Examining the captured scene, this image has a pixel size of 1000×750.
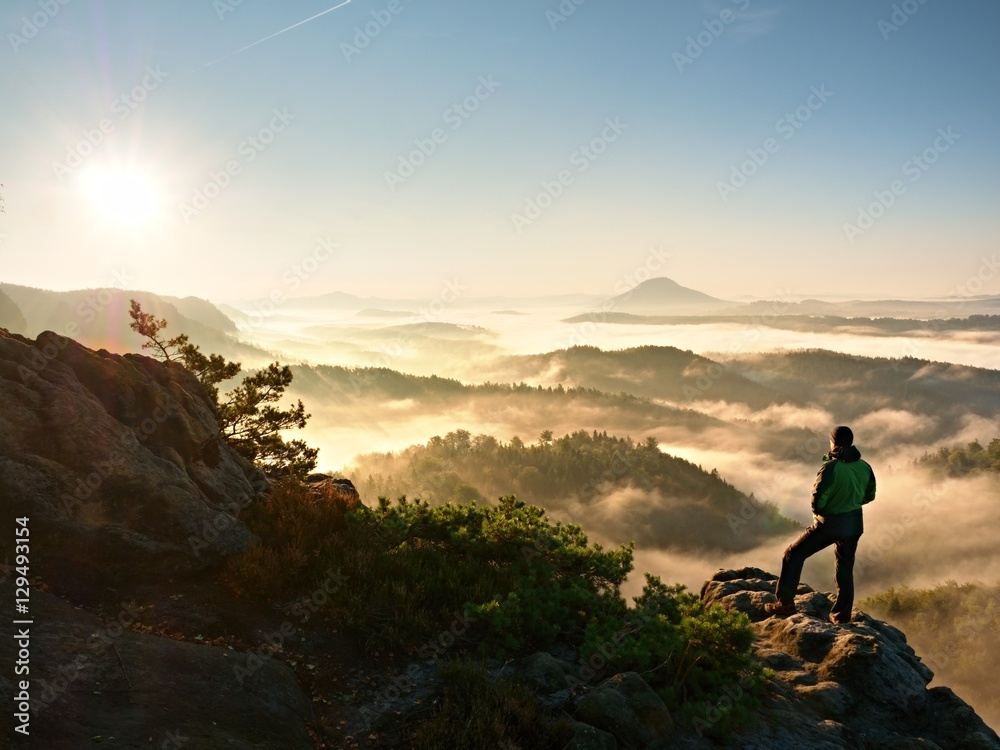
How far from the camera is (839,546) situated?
9828 millimetres

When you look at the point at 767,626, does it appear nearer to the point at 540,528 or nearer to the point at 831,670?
the point at 831,670

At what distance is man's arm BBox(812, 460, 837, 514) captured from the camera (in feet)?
31.0

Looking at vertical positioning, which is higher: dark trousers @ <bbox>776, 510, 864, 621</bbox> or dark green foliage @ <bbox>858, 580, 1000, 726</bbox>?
dark trousers @ <bbox>776, 510, 864, 621</bbox>

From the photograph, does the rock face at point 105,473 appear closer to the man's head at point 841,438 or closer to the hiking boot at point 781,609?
the hiking boot at point 781,609

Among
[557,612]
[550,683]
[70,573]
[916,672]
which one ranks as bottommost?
[916,672]

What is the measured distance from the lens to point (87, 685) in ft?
17.1

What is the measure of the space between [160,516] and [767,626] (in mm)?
10949

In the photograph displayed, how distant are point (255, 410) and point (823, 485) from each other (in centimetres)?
1713

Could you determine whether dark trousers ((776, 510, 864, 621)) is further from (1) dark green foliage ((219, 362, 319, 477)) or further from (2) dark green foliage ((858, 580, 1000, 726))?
(2) dark green foliage ((858, 580, 1000, 726))

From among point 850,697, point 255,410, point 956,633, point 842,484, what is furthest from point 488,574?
point 956,633

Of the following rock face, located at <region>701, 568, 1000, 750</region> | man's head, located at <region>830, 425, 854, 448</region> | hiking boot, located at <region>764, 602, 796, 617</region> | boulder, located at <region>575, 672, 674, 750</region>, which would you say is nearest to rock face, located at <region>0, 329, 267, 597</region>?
boulder, located at <region>575, 672, 674, 750</region>

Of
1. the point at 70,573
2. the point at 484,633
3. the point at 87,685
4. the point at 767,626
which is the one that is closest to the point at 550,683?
the point at 484,633

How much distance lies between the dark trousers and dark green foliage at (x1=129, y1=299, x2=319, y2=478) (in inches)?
529

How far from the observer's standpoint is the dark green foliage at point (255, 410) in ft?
59.0
